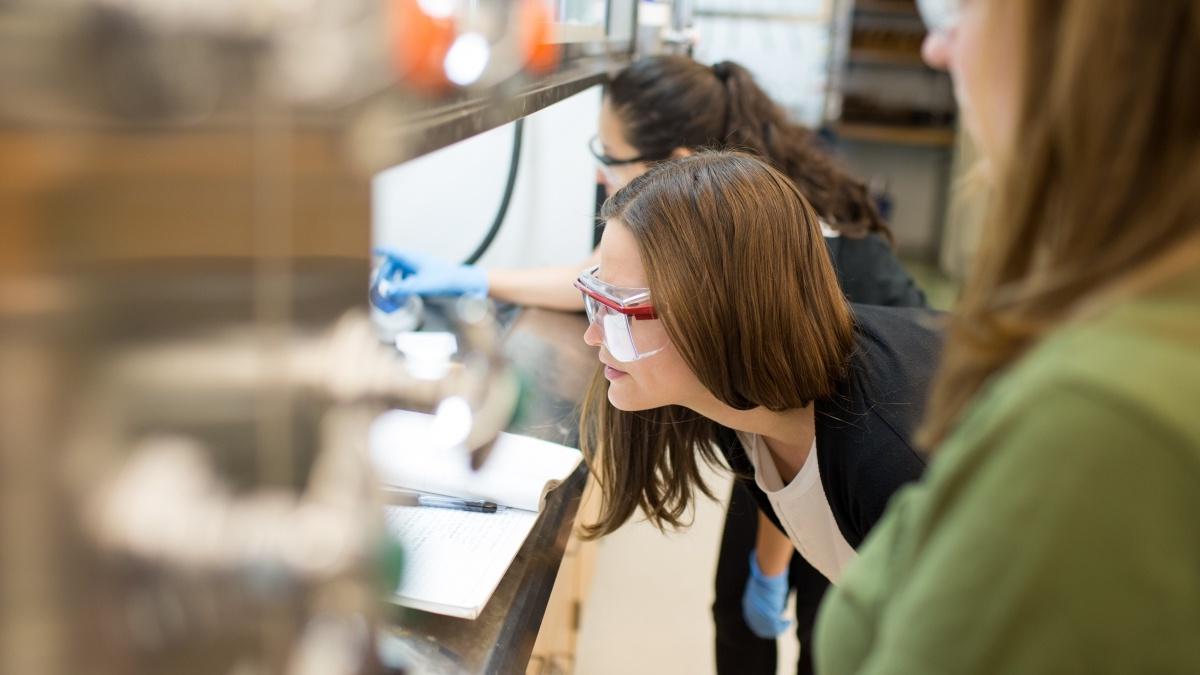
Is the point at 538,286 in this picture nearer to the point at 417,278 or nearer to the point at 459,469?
the point at 417,278

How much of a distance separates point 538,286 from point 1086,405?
194cm

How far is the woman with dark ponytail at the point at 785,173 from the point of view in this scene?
2123 millimetres

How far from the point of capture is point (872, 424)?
4.06 ft

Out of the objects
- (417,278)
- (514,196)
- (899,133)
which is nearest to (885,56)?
(899,133)

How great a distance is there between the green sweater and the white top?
0.79m

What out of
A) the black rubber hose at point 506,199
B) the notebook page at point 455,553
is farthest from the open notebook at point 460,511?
the black rubber hose at point 506,199

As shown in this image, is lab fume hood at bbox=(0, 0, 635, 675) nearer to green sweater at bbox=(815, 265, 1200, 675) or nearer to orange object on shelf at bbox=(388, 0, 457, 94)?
orange object on shelf at bbox=(388, 0, 457, 94)

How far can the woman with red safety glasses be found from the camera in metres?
1.24

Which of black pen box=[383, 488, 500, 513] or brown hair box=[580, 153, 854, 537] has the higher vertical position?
brown hair box=[580, 153, 854, 537]

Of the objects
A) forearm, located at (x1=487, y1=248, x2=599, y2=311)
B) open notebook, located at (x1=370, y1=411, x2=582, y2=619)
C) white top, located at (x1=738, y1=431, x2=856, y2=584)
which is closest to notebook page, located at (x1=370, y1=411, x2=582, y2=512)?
open notebook, located at (x1=370, y1=411, x2=582, y2=619)

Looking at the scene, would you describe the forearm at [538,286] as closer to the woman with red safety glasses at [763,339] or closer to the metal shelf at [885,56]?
the woman with red safety glasses at [763,339]

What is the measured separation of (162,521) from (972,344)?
1.45ft

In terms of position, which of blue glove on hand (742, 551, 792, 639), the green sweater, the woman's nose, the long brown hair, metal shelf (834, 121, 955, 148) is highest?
the long brown hair

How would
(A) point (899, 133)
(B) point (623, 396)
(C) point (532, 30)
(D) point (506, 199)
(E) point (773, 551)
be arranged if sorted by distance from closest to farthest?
(C) point (532, 30) → (B) point (623, 396) → (E) point (773, 551) → (D) point (506, 199) → (A) point (899, 133)
